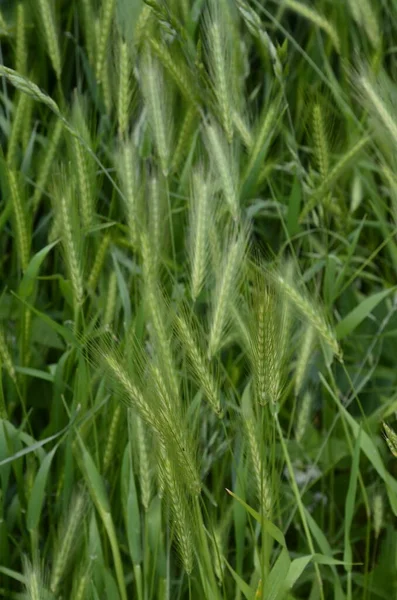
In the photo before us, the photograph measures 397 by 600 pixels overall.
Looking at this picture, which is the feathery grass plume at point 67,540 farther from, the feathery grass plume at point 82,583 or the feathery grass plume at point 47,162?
the feathery grass plume at point 47,162

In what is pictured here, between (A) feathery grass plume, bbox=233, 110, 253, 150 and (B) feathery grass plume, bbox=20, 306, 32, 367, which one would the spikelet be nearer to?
(A) feathery grass plume, bbox=233, 110, 253, 150

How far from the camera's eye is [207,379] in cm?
90

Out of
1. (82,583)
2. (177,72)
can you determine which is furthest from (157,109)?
(82,583)

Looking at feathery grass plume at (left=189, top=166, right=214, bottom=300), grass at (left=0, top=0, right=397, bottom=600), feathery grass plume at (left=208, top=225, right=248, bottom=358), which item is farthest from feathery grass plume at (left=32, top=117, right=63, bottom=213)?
feathery grass plume at (left=208, top=225, right=248, bottom=358)

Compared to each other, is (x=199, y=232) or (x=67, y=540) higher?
(x=199, y=232)

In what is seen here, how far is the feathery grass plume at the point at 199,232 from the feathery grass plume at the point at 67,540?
270 millimetres

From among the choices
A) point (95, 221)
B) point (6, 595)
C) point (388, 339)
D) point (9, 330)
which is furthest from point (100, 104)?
point (6, 595)

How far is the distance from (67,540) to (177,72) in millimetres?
680

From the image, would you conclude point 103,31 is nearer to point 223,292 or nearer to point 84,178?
point 84,178

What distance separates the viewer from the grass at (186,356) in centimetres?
92

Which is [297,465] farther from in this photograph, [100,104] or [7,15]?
[7,15]

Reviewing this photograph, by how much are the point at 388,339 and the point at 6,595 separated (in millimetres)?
693

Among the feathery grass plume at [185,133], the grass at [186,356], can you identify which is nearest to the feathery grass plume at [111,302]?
the grass at [186,356]

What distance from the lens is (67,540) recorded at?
1.02m
